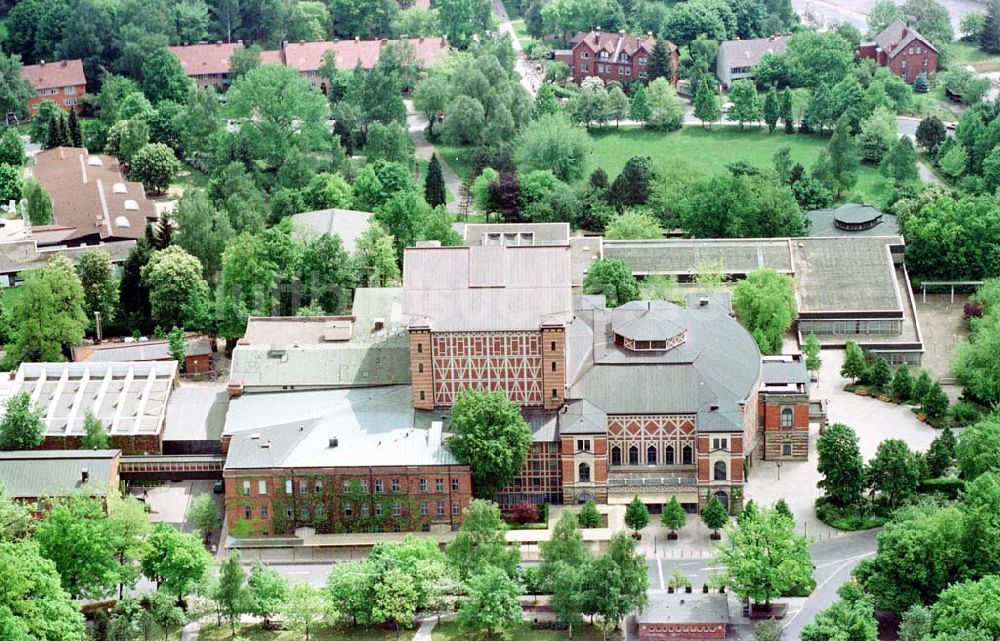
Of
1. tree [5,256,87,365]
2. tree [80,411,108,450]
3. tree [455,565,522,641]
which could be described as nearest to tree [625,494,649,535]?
tree [455,565,522,641]

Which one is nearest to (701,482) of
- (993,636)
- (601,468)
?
(601,468)

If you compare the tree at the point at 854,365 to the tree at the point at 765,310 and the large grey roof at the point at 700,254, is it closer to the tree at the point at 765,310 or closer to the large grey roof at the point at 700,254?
the tree at the point at 765,310

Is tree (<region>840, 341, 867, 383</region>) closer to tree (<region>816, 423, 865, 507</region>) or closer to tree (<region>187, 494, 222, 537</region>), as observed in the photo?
tree (<region>816, 423, 865, 507</region>)

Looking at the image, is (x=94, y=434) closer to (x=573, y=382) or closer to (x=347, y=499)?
(x=347, y=499)

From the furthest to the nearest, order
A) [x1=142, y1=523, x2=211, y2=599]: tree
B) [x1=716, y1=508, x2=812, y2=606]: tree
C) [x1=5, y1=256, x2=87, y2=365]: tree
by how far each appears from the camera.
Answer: [x1=5, y1=256, x2=87, y2=365]: tree
[x1=142, y1=523, x2=211, y2=599]: tree
[x1=716, y1=508, x2=812, y2=606]: tree

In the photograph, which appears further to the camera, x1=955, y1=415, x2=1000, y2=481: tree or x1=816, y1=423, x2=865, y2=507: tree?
x1=816, y1=423, x2=865, y2=507: tree

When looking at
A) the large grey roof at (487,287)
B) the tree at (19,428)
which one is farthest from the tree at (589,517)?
the tree at (19,428)
